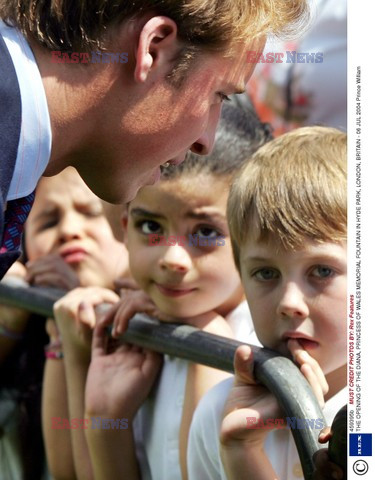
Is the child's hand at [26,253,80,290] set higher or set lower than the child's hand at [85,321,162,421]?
higher

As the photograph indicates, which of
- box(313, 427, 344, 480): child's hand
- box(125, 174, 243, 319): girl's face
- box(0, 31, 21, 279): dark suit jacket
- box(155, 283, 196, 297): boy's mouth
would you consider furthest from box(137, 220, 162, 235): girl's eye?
box(313, 427, 344, 480): child's hand

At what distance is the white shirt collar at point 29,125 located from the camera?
1231 mm

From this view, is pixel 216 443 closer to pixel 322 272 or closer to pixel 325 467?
pixel 322 272

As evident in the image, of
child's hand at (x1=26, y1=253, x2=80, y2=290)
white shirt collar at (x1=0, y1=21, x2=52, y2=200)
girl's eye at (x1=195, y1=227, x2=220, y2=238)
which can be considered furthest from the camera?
child's hand at (x1=26, y1=253, x2=80, y2=290)

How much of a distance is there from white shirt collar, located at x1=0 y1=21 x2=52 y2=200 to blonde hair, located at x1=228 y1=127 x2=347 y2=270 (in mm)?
368

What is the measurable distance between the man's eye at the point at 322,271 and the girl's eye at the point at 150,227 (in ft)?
1.60

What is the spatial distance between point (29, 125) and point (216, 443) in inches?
24.2

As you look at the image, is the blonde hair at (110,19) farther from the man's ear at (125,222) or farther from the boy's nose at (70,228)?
the boy's nose at (70,228)

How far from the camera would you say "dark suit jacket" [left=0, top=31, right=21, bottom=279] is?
1.17 m

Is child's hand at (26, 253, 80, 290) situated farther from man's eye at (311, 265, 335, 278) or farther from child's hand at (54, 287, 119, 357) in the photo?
man's eye at (311, 265, 335, 278)

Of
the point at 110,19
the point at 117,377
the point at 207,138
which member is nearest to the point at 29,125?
the point at 110,19

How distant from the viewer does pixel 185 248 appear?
1.78 meters

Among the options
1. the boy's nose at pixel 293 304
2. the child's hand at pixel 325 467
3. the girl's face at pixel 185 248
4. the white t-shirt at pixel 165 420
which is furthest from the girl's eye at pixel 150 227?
the child's hand at pixel 325 467

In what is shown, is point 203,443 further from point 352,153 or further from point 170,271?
point 352,153
